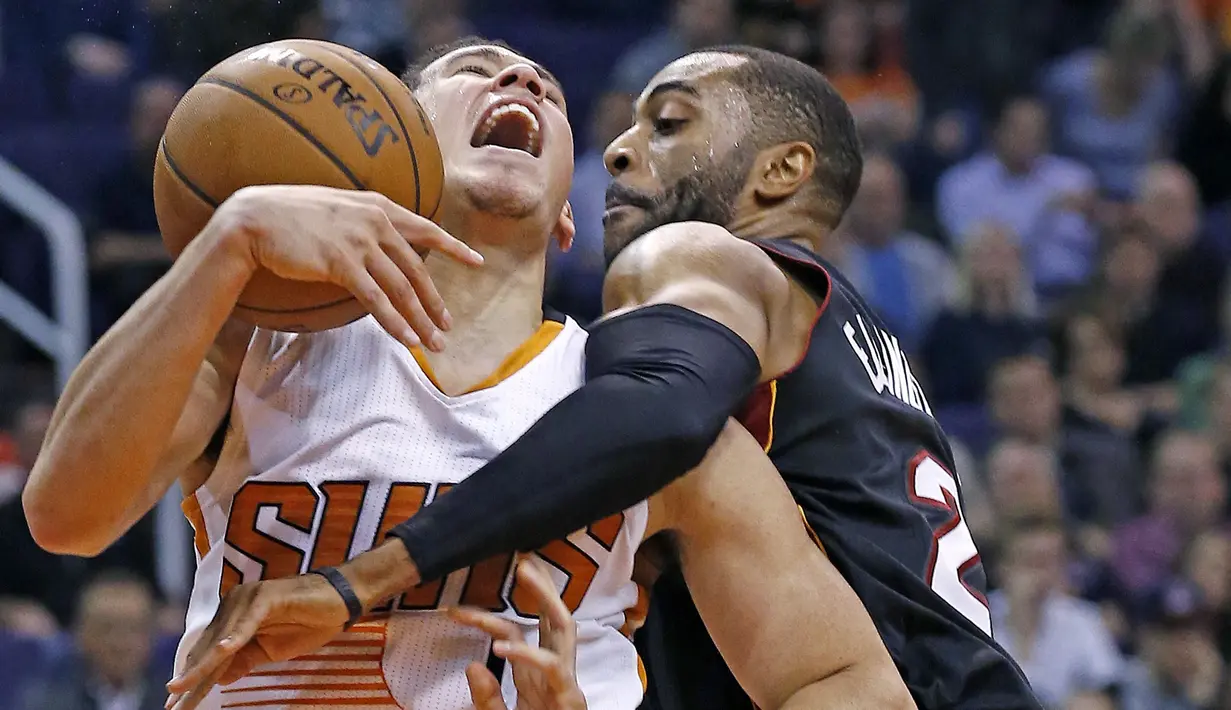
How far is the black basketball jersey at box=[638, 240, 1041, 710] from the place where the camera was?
330cm

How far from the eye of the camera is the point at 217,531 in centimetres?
282

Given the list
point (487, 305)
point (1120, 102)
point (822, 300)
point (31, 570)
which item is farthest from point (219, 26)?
point (1120, 102)

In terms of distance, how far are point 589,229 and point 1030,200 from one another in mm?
2422

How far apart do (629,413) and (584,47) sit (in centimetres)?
712

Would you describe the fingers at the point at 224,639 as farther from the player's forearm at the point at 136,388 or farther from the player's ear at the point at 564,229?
the player's ear at the point at 564,229

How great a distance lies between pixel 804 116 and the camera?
12.9 ft

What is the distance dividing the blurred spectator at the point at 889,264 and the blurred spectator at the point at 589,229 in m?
1.17

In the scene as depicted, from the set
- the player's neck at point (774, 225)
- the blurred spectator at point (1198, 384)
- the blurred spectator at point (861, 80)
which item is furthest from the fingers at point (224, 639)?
the blurred spectator at point (861, 80)

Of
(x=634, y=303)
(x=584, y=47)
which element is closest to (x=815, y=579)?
(x=634, y=303)

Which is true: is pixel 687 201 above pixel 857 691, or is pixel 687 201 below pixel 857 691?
above

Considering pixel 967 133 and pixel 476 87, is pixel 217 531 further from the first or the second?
pixel 967 133

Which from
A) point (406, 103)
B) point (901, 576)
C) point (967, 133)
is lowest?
point (967, 133)

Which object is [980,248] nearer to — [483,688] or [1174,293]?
[1174,293]

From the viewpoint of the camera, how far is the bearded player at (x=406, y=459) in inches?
97.4
